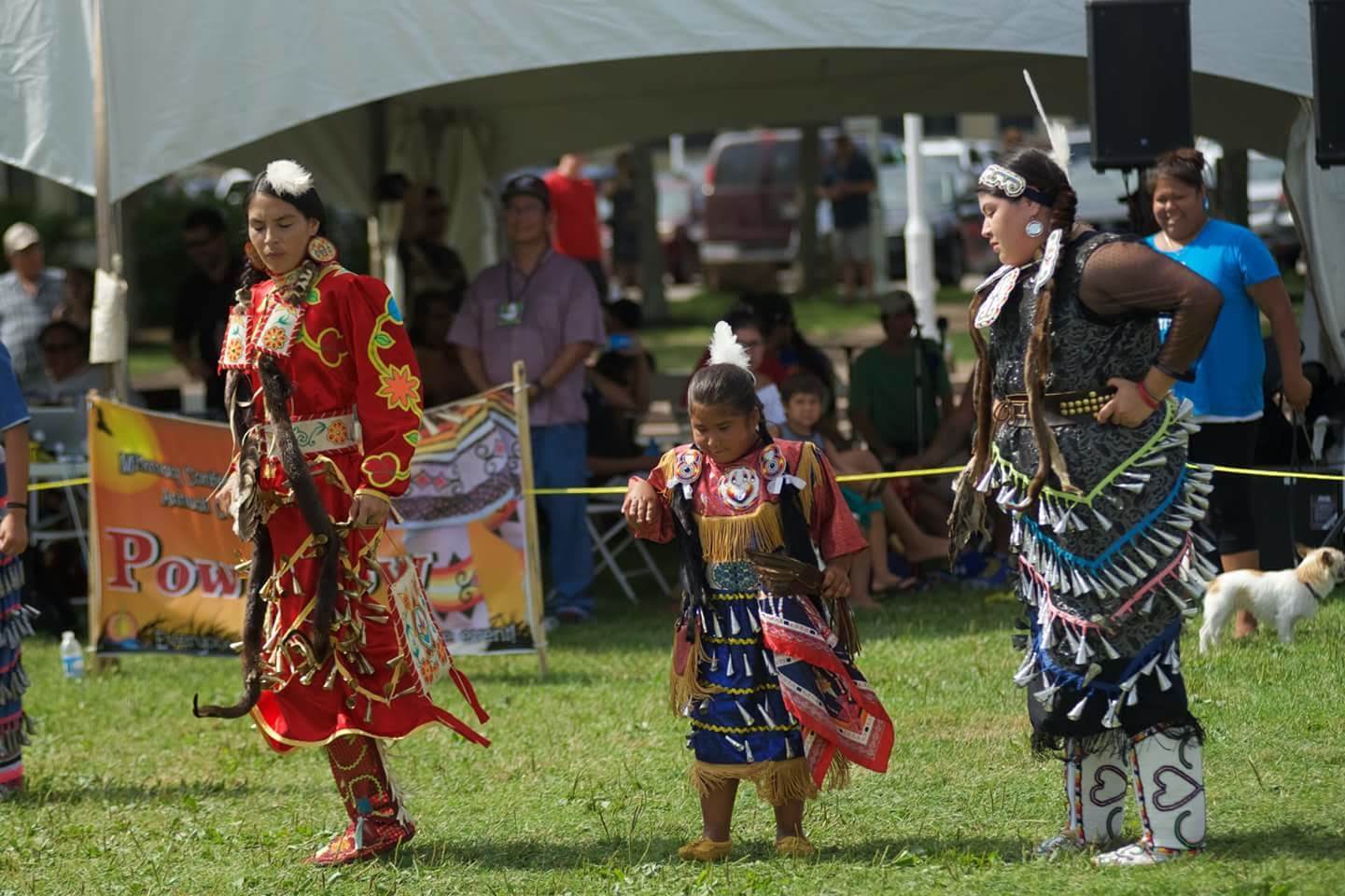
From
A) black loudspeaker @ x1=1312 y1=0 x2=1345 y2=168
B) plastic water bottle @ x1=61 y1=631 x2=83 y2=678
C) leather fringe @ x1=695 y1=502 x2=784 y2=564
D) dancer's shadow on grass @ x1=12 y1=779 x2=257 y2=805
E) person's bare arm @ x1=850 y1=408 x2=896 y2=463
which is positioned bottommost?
dancer's shadow on grass @ x1=12 y1=779 x2=257 y2=805

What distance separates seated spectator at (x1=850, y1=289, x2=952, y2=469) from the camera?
974cm

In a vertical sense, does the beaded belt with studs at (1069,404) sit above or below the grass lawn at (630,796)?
above

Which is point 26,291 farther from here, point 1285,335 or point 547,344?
point 1285,335

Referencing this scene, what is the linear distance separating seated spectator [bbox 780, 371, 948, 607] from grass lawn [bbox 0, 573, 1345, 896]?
1.23 metres

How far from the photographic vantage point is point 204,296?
10.8m

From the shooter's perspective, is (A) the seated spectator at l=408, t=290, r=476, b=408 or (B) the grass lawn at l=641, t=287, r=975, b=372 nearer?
(A) the seated spectator at l=408, t=290, r=476, b=408

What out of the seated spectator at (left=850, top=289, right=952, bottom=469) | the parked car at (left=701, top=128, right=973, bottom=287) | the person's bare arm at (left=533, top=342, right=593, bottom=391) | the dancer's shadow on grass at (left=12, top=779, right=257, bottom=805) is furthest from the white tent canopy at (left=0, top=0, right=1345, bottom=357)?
the parked car at (left=701, top=128, right=973, bottom=287)

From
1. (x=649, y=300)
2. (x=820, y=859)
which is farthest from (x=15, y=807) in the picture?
(x=649, y=300)

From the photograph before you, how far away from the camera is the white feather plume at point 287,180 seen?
4723 millimetres

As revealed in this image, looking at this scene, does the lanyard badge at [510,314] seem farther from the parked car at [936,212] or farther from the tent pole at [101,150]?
the parked car at [936,212]

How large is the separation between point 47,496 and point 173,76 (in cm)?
293

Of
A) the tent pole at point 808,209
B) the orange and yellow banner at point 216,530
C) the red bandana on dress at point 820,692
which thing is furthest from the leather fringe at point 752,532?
the tent pole at point 808,209

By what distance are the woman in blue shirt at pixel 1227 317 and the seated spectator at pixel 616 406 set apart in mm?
3320

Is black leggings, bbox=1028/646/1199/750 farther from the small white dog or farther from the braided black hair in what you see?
the small white dog
